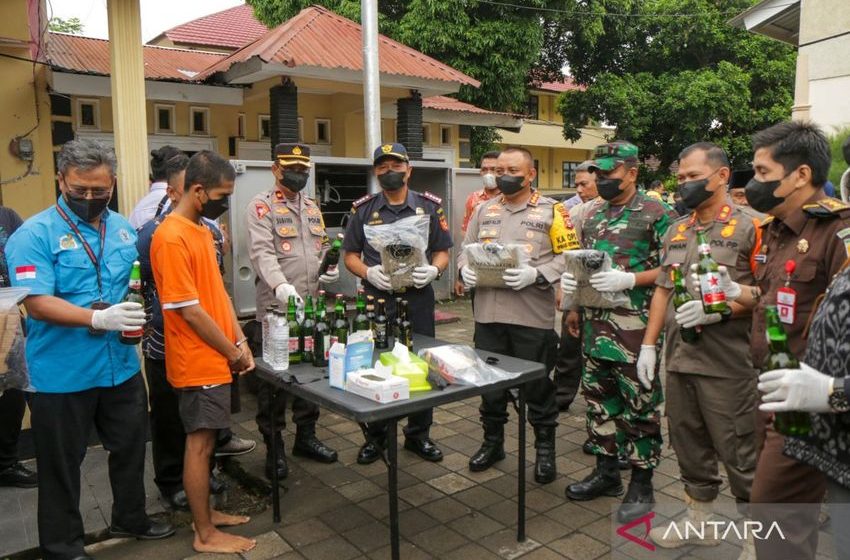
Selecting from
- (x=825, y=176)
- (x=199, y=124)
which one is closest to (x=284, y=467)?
(x=825, y=176)

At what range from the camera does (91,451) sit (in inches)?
176

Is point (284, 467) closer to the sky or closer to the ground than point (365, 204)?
closer to the ground

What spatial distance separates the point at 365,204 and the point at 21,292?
2.27m

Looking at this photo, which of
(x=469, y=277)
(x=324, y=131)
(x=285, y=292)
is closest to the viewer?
(x=285, y=292)

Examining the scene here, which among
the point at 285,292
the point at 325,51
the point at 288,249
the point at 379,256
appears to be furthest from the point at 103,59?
the point at 285,292

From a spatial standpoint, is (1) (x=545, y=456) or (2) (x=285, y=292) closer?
(2) (x=285, y=292)

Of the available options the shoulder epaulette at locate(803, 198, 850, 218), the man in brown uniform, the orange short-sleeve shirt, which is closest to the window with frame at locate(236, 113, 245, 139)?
the orange short-sleeve shirt

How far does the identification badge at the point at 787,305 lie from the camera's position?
2424mm

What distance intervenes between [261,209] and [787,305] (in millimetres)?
3060

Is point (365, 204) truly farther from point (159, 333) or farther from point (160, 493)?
Result: point (160, 493)

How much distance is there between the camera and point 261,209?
13.6ft

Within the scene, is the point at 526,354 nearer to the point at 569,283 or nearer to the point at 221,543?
the point at 569,283

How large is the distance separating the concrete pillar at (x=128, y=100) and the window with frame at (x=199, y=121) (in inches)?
240

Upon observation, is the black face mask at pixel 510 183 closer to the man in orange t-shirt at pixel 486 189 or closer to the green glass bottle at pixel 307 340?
the green glass bottle at pixel 307 340
